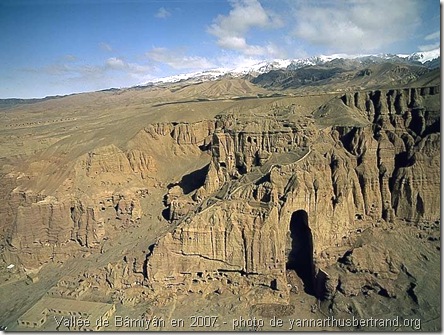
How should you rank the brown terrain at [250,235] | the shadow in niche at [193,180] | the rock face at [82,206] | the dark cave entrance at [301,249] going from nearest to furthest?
the brown terrain at [250,235]
the dark cave entrance at [301,249]
the rock face at [82,206]
the shadow in niche at [193,180]

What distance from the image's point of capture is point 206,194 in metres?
47.0

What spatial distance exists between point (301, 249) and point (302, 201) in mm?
5098

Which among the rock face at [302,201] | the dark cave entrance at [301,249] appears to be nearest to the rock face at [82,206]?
the rock face at [302,201]

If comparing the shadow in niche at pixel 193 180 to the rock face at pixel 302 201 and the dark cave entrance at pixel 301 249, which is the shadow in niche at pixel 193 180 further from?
the dark cave entrance at pixel 301 249

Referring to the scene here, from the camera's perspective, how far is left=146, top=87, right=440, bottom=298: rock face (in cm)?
3509

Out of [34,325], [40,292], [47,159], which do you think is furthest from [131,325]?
[47,159]

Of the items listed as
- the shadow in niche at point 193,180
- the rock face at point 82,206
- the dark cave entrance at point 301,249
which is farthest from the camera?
the shadow in niche at point 193,180

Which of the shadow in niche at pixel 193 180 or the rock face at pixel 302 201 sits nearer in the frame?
the rock face at pixel 302 201

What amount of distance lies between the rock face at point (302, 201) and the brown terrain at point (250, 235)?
0.12 m

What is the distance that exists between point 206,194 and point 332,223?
15.4m

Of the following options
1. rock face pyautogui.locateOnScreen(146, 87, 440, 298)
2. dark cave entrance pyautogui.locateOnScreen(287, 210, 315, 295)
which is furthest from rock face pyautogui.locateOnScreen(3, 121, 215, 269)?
dark cave entrance pyautogui.locateOnScreen(287, 210, 315, 295)

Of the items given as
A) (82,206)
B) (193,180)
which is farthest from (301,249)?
(82,206)

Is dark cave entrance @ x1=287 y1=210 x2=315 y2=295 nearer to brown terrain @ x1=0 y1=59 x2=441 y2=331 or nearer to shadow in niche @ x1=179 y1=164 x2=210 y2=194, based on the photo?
brown terrain @ x1=0 y1=59 x2=441 y2=331

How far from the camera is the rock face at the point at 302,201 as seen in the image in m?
35.1
